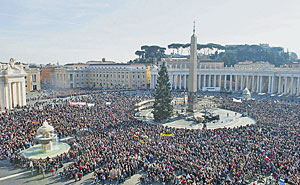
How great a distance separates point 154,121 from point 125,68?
133 feet

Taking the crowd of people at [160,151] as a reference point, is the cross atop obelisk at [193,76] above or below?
above

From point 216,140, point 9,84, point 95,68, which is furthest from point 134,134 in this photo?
point 95,68

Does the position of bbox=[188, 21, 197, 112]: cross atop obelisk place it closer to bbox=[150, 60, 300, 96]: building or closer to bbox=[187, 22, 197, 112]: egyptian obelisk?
bbox=[187, 22, 197, 112]: egyptian obelisk

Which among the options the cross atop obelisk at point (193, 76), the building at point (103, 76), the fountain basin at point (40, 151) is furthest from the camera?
the building at point (103, 76)

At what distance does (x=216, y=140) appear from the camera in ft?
61.2

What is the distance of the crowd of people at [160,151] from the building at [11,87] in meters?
10.0

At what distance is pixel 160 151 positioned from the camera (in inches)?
639

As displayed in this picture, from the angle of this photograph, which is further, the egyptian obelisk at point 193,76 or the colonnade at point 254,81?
the colonnade at point 254,81

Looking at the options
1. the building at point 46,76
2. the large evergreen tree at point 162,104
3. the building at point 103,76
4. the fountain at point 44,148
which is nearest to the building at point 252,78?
the building at point 103,76

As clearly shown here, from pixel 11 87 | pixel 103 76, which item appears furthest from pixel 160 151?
pixel 103 76

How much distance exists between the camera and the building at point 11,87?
3329cm

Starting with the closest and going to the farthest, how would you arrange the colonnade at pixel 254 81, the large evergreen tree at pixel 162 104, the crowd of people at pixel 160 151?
1. the crowd of people at pixel 160 151
2. the large evergreen tree at pixel 162 104
3. the colonnade at pixel 254 81

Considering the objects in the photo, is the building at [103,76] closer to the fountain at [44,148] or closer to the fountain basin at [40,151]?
the fountain basin at [40,151]

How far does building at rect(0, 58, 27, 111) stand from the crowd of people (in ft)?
32.9
